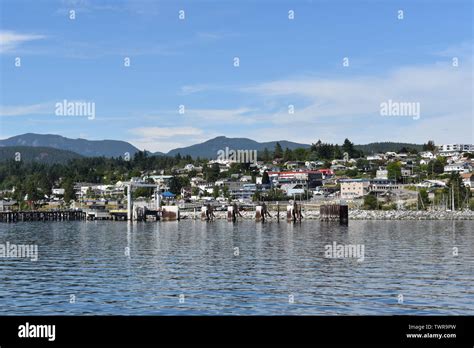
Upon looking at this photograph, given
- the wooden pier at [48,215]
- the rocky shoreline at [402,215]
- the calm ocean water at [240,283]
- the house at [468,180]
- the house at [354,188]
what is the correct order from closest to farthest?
the calm ocean water at [240,283], the rocky shoreline at [402,215], the wooden pier at [48,215], the house at [354,188], the house at [468,180]

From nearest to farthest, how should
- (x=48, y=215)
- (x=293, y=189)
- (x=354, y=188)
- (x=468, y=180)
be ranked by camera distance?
(x=48, y=215) → (x=354, y=188) → (x=468, y=180) → (x=293, y=189)

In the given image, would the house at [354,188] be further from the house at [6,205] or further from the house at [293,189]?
the house at [6,205]

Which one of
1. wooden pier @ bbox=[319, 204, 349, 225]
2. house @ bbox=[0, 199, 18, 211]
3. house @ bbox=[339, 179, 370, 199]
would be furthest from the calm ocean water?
house @ bbox=[0, 199, 18, 211]

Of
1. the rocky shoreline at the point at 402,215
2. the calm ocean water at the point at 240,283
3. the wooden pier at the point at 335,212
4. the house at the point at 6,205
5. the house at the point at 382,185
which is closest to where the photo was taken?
the calm ocean water at the point at 240,283

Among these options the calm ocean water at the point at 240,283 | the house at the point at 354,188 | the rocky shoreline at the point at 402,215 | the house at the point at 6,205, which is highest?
the house at the point at 354,188

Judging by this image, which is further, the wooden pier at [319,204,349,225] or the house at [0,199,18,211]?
the house at [0,199,18,211]

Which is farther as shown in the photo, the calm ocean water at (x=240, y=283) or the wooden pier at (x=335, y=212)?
the wooden pier at (x=335, y=212)

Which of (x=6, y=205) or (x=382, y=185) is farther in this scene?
(x=6, y=205)

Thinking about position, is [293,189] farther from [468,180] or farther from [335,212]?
[335,212]

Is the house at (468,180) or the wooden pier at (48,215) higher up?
the house at (468,180)

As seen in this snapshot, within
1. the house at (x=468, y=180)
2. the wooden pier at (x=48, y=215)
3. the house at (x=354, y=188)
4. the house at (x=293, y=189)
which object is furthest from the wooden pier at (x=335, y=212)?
the wooden pier at (x=48, y=215)

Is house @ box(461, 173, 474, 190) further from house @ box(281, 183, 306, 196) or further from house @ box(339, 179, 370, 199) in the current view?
house @ box(281, 183, 306, 196)

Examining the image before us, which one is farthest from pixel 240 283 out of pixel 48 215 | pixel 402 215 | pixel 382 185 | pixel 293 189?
pixel 293 189

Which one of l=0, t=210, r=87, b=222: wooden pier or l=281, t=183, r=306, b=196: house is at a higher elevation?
l=281, t=183, r=306, b=196: house
